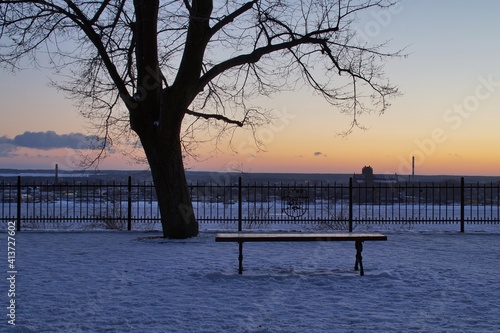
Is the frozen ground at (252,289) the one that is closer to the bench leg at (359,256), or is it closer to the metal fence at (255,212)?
the bench leg at (359,256)

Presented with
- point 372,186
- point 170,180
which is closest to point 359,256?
point 170,180

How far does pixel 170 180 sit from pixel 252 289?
20.8ft

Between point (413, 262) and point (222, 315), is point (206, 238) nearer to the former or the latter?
point (413, 262)

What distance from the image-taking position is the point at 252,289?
24.5 ft

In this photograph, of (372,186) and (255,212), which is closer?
(372,186)

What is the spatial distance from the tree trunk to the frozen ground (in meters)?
1.17

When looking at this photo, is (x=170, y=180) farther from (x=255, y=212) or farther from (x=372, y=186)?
(x=372, y=186)

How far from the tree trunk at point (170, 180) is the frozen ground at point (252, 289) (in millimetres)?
1174

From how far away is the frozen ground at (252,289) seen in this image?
5781 mm

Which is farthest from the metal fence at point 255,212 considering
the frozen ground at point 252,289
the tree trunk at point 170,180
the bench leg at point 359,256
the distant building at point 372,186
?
the bench leg at point 359,256

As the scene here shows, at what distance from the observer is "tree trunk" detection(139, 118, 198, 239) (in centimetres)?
1326

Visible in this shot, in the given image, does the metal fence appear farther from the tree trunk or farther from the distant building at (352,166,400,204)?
the tree trunk

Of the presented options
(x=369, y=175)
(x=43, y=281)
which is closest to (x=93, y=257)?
(x=43, y=281)

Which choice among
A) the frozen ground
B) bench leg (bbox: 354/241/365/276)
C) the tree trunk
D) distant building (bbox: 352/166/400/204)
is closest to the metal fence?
distant building (bbox: 352/166/400/204)
